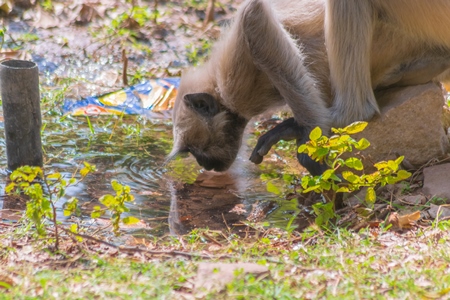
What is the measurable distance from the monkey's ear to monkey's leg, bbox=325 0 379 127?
2.94 ft

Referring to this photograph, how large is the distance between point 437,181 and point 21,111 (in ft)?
9.62

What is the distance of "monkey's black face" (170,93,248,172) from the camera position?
5012 millimetres

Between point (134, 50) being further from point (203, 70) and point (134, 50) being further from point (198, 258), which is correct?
point (198, 258)

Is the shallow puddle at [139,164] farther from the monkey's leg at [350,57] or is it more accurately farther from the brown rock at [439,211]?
the brown rock at [439,211]

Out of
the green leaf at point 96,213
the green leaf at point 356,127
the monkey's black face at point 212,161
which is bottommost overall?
the monkey's black face at point 212,161

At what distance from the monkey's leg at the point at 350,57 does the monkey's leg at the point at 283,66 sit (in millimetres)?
133

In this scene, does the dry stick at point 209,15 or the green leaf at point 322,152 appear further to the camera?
the dry stick at point 209,15

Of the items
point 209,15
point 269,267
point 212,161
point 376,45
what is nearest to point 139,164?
point 212,161

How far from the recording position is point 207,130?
5090mm

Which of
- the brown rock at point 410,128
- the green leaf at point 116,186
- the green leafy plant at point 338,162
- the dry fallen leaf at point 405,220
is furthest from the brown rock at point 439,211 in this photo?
the green leaf at point 116,186

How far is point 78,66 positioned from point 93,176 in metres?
2.98

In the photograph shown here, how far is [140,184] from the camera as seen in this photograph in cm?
530

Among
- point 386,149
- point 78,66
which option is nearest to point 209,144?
point 386,149

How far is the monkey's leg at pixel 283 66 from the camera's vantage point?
179 inches
